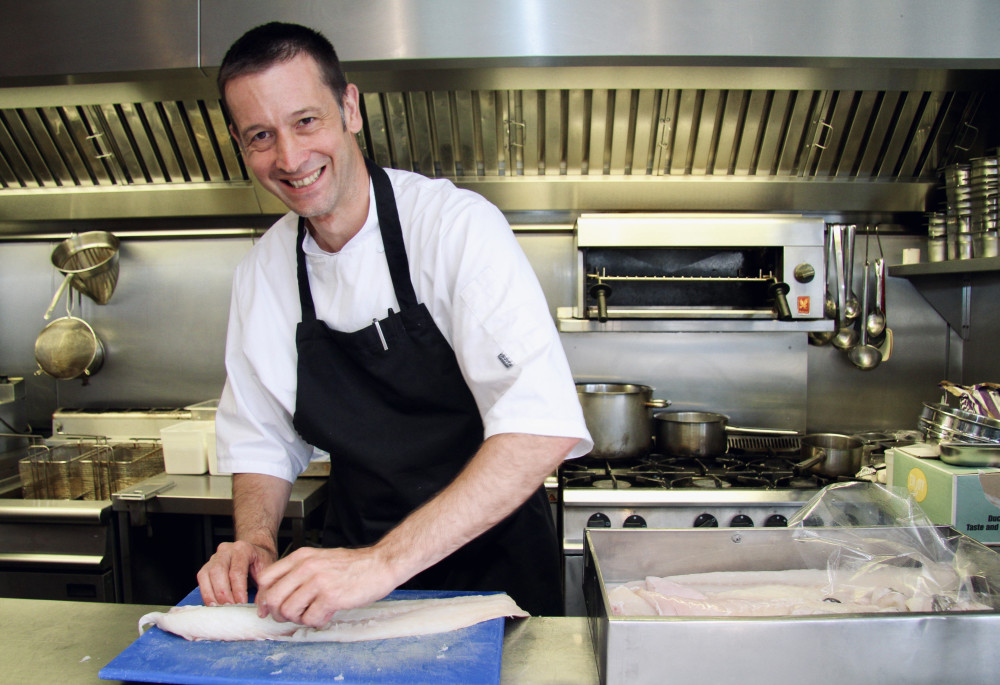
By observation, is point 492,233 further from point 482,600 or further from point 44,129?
point 44,129

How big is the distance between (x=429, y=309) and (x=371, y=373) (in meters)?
0.20

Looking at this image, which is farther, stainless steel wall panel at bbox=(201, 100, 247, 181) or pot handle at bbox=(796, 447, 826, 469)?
stainless steel wall panel at bbox=(201, 100, 247, 181)

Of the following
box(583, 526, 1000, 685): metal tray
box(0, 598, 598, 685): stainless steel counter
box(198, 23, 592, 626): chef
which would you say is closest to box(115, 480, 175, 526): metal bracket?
box(198, 23, 592, 626): chef

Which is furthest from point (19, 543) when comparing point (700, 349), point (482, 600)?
point (700, 349)

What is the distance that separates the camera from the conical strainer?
9.82 feet

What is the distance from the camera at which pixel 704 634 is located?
2.58ft

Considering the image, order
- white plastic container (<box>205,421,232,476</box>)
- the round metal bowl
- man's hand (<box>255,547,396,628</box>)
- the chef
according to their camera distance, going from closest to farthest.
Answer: man's hand (<box>255,547,396,628</box>)
the chef
the round metal bowl
white plastic container (<box>205,421,232,476</box>)

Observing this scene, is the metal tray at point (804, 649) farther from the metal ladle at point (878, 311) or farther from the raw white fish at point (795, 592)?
the metal ladle at point (878, 311)

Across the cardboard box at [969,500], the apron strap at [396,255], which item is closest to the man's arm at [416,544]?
the apron strap at [396,255]

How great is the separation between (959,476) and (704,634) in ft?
3.63

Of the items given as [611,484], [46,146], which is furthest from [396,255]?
[46,146]

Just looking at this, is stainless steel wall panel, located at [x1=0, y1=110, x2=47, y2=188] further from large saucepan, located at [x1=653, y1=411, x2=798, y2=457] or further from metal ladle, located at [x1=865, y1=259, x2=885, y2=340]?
metal ladle, located at [x1=865, y1=259, x2=885, y2=340]

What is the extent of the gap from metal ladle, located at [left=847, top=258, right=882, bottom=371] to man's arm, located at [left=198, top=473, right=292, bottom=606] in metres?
2.52

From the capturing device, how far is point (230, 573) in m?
1.11
